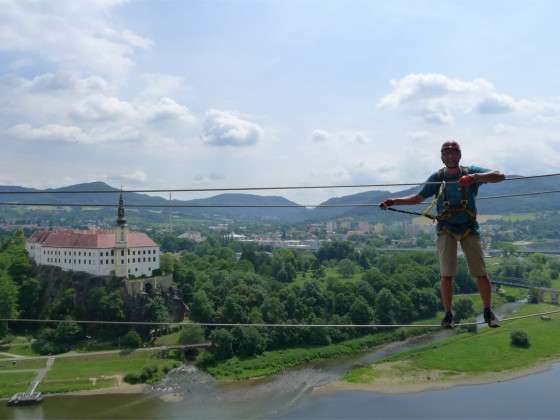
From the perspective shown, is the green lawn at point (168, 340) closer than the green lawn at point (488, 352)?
A: No

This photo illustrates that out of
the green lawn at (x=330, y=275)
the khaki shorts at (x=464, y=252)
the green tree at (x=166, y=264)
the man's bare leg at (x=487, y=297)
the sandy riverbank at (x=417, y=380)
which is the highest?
the khaki shorts at (x=464, y=252)

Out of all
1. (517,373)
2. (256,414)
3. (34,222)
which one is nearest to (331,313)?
(517,373)

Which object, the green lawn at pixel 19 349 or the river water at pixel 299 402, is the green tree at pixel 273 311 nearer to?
the river water at pixel 299 402

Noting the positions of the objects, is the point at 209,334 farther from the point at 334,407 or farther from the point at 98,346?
the point at 334,407

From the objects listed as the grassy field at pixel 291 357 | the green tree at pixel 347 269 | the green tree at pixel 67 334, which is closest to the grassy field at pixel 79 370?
the green tree at pixel 67 334

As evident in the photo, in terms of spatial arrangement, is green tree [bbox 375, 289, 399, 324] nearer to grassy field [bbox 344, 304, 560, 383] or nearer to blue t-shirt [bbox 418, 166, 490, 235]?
grassy field [bbox 344, 304, 560, 383]

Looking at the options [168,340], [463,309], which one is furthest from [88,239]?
[463,309]

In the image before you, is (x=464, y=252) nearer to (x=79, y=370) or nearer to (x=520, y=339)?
(x=520, y=339)
